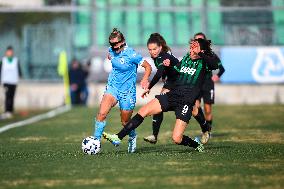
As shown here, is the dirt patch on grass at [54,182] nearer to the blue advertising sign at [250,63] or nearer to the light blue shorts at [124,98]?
the light blue shorts at [124,98]

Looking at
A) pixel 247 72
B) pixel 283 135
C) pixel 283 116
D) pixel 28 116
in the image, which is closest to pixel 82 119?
pixel 28 116

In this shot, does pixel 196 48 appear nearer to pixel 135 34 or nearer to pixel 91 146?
pixel 91 146

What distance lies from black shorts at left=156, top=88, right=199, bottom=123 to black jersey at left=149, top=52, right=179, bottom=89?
325mm

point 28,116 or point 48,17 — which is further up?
point 48,17

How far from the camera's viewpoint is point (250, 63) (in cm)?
3825

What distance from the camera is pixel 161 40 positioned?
641 inches

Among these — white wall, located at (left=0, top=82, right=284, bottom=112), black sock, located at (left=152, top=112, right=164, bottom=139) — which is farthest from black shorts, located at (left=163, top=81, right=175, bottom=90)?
white wall, located at (left=0, top=82, right=284, bottom=112)

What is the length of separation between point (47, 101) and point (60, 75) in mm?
1460

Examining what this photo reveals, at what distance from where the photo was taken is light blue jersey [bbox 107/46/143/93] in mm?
16234

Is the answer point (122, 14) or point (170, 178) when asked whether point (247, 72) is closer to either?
point (122, 14)

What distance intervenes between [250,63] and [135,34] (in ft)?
15.8

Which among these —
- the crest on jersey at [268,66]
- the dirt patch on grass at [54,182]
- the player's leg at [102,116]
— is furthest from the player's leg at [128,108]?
the crest on jersey at [268,66]

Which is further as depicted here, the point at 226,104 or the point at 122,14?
the point at 122,14

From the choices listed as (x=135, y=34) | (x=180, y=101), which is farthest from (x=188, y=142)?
(x=135, y=34)
